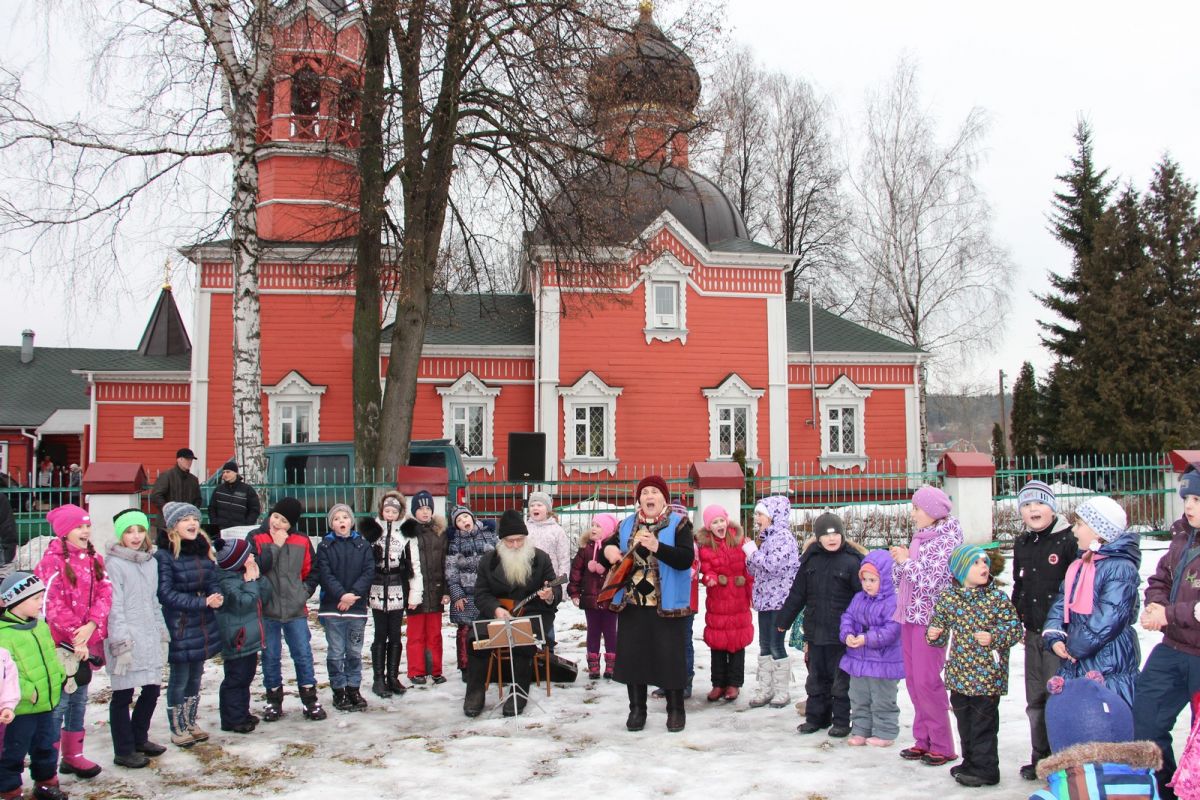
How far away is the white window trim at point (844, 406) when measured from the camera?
2295cm

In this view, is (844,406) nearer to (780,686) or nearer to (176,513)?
(780,686)

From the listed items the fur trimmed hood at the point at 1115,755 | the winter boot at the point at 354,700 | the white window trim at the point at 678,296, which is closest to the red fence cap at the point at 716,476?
the winter boot at the point at 354,700

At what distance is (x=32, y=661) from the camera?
15.5 feet

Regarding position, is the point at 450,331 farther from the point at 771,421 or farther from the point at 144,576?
the point at 144,576

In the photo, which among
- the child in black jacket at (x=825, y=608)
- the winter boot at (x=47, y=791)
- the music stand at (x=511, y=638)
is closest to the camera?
the winter boot at (x=47, y=791)

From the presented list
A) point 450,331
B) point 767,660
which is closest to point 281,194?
point 450,331

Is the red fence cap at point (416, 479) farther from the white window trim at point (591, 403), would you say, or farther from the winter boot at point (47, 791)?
the white window trim at point (591, 403)

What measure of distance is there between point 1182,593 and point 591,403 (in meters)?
17.1

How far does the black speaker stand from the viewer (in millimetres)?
17469

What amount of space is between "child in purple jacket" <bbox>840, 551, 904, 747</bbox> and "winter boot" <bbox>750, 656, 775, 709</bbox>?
93 cm

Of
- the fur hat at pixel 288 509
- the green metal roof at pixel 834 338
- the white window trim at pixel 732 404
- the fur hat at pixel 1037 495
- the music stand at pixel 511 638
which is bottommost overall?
the music stand at pixel 511 638

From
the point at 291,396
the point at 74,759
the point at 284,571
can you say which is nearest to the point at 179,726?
the point at 74,759

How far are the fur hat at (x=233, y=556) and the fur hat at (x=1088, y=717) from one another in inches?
190

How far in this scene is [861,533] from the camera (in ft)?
44.5
